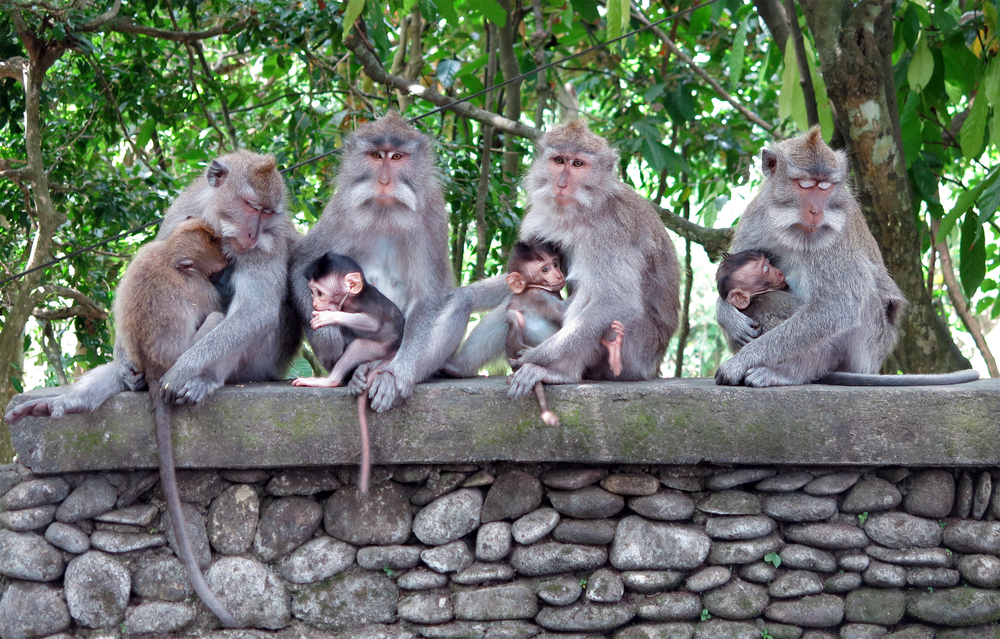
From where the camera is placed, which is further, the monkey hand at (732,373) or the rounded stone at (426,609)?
the monkey hand at (732,373)

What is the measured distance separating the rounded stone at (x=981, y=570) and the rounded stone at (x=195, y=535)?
284 centimetres

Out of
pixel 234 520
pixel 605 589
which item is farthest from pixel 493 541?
pixel 234 520

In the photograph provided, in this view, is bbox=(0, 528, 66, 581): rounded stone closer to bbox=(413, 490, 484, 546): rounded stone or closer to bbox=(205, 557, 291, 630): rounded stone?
→ bbox=(205, 557, 291, 630): rounded stone

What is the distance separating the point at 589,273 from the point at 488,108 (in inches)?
117

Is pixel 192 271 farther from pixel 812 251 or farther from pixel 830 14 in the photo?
pixel 830 14

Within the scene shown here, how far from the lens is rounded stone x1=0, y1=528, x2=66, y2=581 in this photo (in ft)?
10.9

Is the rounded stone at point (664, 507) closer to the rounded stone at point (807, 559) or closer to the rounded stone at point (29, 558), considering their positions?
the rounded stone at point (807, 559)

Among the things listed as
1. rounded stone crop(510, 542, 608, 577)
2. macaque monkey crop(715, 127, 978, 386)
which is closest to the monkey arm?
rounded stone crop(510, 542, 608, 577)

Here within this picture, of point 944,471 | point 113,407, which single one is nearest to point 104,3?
point 113,407

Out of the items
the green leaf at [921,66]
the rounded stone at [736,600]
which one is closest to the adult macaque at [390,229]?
the rounded stone at [736,600]

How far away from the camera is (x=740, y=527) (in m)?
3.28

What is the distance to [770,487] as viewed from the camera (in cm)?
333

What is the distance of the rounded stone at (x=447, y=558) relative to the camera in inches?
131

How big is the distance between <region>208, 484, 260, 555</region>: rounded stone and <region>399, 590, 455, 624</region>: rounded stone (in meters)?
0.66
